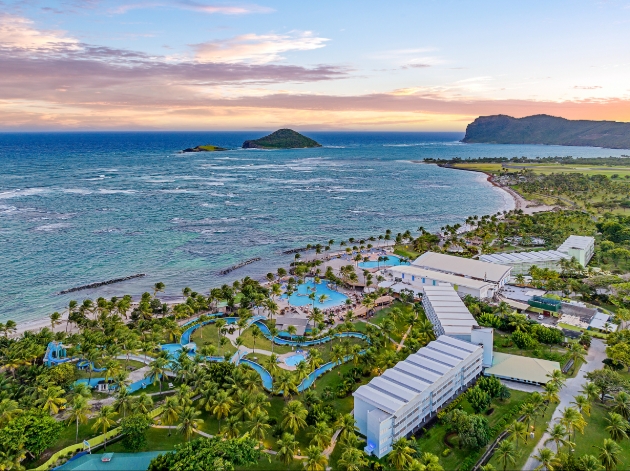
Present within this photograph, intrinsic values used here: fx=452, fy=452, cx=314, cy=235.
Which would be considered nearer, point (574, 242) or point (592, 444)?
point (592, 444)

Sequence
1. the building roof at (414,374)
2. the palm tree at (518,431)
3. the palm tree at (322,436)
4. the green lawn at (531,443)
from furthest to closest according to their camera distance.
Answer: the building roof at (414,374), the palm tree at (518,431), the green lawn at (531,443), the palm tree at (322,436)

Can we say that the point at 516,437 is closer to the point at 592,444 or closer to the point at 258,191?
the point at 592,444

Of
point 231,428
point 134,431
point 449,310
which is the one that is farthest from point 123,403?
point 449,310

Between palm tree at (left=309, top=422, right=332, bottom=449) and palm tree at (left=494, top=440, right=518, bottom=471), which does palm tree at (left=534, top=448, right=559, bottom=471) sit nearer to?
palm tree at (left=494, top=440, right=518, bottom=471)

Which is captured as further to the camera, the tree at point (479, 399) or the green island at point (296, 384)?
the tree at point (479, 399)

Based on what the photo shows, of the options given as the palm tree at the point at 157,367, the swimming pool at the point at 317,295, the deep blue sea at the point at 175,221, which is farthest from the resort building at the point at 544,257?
the palm tree at the point at 157,367

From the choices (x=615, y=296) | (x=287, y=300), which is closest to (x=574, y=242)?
(x=615, y=296)

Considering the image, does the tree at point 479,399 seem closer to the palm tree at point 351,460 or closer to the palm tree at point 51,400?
the palm tree at point 351,460
